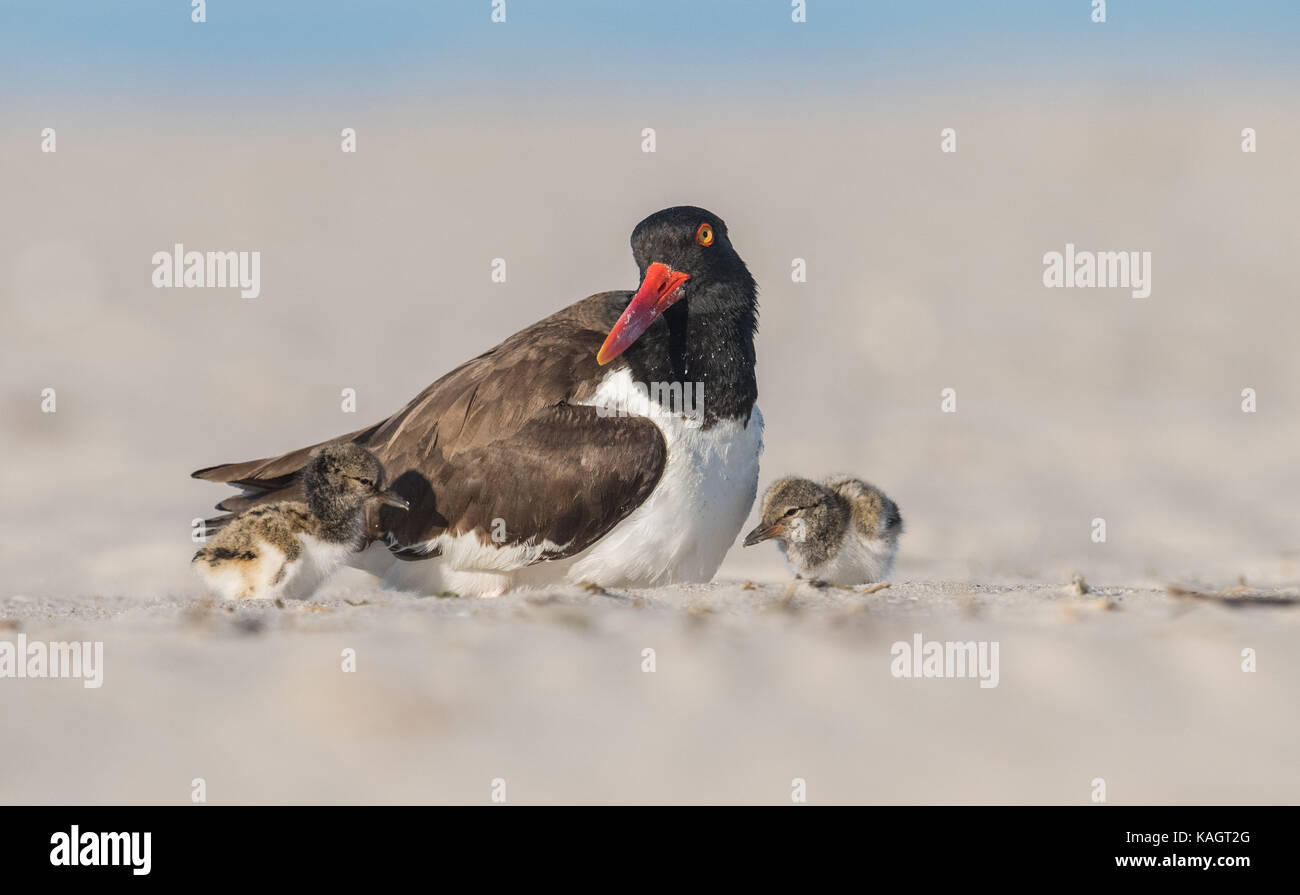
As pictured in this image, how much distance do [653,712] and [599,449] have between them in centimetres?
194

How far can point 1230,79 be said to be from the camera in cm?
4119

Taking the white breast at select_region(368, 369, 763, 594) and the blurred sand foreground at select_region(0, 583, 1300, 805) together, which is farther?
the white breast at select_region(368, 369, 763, 594)

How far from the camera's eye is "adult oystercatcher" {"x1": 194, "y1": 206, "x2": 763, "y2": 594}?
7.21 meters

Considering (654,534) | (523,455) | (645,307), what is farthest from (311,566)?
(645,307)

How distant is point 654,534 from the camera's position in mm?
7242

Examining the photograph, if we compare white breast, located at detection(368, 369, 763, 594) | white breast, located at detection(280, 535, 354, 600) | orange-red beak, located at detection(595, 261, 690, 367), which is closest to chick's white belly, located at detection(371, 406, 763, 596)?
white breast, located at detection(368, 369, 763, 594)

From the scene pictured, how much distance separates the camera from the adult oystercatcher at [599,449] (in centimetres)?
721

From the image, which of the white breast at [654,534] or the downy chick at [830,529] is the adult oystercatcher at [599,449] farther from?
the downy chick at [830,529]

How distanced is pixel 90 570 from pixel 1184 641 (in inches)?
282

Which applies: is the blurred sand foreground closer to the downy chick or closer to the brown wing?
the brown wing

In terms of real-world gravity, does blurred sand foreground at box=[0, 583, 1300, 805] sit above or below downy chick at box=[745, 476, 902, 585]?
below

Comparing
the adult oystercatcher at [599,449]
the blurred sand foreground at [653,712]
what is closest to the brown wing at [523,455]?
the adult oystercatcher at [599,449]

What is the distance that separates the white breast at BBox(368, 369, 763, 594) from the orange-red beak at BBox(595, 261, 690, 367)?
0.17 meters

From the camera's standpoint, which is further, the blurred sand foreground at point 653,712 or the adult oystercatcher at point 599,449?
the adult oystercatcher at point 599,449
